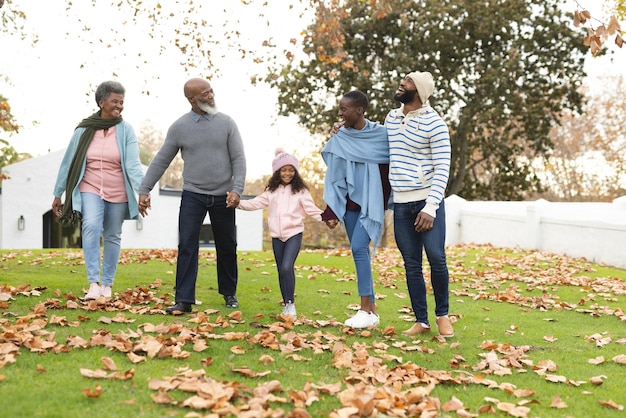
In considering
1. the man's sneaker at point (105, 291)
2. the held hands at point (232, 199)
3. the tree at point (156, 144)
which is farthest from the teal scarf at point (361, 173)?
the tree at point (156, 144)

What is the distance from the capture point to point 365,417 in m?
3.74

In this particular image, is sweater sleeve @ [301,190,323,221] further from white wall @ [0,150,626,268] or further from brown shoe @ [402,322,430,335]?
white wall @ [0,150,626,268]

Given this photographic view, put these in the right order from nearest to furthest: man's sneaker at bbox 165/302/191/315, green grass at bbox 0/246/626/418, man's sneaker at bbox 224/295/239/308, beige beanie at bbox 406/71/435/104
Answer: green grass at bbox 0/246/626/418, beige beanie at bbox 406/71/435/104, man's sneaker at bbox 165/302/191/315, man's sneaker at bbox 224/295/239/308

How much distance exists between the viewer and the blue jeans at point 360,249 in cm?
614

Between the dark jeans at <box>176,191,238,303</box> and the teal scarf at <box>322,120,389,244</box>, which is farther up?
the teal scarf at <box>322,120,389,244</box>

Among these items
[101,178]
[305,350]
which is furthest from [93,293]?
[305,350]

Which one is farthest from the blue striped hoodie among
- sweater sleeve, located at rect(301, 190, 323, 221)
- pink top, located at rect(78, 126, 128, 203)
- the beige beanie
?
pink top, located at rect(78, 126, 128, 203)

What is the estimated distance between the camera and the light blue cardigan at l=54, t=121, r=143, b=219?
6859mm

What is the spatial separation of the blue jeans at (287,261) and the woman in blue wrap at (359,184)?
451 millimetres

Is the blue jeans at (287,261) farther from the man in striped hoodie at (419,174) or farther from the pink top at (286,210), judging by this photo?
the man in striped hoodie at (419,174)

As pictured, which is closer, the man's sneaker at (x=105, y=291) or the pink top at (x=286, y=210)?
the pink top at (x=286, y=210)

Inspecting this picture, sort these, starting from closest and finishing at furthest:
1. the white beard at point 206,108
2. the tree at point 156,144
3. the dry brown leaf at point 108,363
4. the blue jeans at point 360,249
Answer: the dry brown leaf at point 108,363, the blue jeans at point 360,249, the white beard at point 206,108, the tree at point 156,144

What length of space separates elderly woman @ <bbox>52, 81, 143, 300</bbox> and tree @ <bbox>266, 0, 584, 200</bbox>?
21.4m

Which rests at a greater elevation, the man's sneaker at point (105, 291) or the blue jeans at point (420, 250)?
the blue jeans at point (420, 250)
